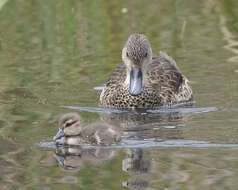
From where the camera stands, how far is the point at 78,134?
8312mm

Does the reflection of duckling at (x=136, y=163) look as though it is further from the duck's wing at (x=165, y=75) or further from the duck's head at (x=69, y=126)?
the duck's wing at (x=165, y=75)

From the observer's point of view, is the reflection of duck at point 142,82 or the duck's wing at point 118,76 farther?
the duck's wing at point 118,76

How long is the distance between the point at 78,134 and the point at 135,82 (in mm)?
1675

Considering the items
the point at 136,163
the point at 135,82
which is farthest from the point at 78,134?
the point at 135,82

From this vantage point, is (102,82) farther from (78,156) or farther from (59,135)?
(78,156)

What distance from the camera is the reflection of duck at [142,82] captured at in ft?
32.4

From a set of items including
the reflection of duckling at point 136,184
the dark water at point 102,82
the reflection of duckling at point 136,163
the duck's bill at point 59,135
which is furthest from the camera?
the duck's bill at point 59,135

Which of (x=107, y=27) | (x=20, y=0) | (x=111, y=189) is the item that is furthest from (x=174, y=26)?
(x=111, y=189)

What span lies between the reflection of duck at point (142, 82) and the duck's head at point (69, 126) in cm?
159

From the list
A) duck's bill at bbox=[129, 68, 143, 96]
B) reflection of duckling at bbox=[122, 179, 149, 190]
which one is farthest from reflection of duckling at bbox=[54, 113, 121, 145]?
duck's bill at bbox=[129, 68, 143, 96]

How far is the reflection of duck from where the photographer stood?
9.89 metres

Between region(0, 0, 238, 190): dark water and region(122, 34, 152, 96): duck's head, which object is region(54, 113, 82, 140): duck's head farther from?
region(122, 34, 152, 96): duck's head

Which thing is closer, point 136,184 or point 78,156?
point 136,184

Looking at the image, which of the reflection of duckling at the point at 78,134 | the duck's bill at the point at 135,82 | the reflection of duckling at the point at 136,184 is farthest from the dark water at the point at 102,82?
the duck's bill at the point at 135,82
